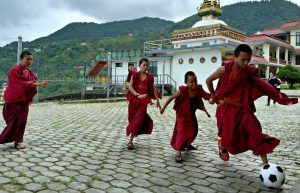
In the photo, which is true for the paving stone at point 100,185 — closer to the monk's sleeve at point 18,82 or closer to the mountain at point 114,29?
the monk's sleeve at point 18,82

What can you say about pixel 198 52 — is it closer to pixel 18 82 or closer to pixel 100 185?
pixel 18 82

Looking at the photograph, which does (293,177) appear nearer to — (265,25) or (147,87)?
(147,87)

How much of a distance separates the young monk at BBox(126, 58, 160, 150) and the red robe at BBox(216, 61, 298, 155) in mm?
1821

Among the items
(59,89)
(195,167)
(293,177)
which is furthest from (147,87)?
(59,89)

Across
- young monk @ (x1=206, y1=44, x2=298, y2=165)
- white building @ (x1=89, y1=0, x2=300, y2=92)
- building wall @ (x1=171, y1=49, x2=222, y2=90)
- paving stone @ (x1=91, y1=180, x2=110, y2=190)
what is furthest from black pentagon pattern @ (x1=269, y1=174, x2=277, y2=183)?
building wall @ (x1=171, y1=49, x2=222, y2=90)

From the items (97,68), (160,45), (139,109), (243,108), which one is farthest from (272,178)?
(97,68)

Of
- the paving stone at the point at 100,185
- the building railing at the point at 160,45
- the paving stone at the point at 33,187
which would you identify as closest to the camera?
the paving stone at the point at 33,187

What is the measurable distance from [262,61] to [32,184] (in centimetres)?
3340

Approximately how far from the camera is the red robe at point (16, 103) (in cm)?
511

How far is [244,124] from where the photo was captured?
3725 millimetres

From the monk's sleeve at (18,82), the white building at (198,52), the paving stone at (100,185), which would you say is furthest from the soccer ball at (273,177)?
the white building at (198,52)

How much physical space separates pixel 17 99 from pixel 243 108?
3678 mm

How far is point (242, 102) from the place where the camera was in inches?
151

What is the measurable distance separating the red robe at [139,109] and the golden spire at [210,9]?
111ft
